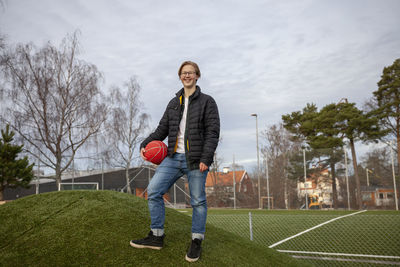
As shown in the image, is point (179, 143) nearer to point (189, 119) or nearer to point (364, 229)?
point (189, 119)

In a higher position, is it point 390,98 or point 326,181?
point 390,98

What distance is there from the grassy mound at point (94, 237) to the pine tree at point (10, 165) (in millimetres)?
9187

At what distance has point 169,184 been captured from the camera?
2830mm

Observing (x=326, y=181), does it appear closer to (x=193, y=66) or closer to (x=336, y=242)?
(x=336, y=242)

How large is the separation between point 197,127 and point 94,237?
1.52m

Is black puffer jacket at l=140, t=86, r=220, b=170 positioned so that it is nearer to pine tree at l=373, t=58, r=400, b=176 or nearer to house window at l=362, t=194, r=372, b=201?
house window at l=362, t=194, r=372, b=201

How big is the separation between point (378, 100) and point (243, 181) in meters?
10.4

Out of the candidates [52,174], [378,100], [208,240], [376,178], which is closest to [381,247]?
[208,240]

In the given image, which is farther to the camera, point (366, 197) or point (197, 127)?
point (366, 197)

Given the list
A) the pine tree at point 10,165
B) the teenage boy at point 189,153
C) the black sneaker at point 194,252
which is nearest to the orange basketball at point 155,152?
the teenage boy at point 189,153

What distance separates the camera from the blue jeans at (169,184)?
273cm

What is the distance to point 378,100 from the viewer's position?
19.9 meters

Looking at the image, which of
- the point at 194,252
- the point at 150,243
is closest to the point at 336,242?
the point at 194,252

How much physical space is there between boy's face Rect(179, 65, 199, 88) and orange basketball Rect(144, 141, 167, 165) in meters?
0.65
